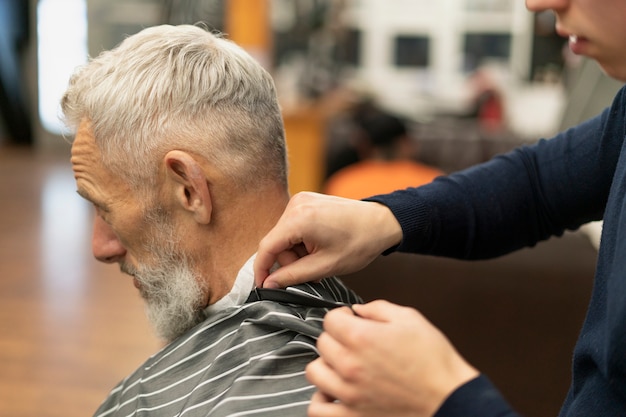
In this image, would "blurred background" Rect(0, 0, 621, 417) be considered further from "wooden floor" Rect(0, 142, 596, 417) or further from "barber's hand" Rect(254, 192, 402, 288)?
"barber's hand" Rect(254, 192, 402, 288)

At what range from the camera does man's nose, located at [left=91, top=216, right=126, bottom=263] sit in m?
1.55

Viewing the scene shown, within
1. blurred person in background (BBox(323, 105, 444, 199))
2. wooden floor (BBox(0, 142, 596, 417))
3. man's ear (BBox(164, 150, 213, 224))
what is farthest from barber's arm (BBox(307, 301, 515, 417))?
blurred person in background (BBox(323, 105, 444, 199))

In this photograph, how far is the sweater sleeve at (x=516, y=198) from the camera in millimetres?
1521

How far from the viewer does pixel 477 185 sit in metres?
1.61

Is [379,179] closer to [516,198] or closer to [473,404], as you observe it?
[516,198]

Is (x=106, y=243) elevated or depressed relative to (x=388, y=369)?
depressed

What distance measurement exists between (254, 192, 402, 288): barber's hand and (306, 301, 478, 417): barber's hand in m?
0.35

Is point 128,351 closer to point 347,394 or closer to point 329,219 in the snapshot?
point 329,219

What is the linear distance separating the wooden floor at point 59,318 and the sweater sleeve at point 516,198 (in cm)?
245

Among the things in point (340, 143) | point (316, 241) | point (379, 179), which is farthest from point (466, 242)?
point (340, 143)

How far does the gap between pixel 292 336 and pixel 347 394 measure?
1.31ft

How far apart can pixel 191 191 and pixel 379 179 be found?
3284 mm

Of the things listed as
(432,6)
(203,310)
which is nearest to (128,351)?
(203,310)

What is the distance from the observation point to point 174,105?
1.39m
